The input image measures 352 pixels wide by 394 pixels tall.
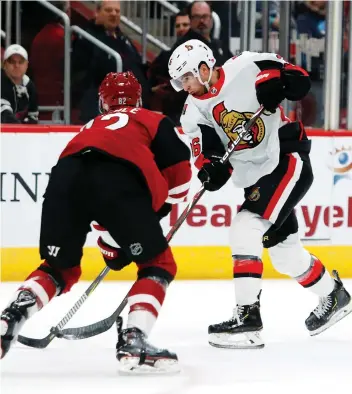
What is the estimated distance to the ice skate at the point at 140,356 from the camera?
9.51 ft

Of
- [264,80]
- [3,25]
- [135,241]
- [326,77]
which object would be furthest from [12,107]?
[135,241]

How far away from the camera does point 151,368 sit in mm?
2959

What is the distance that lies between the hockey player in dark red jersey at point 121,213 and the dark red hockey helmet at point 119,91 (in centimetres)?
8

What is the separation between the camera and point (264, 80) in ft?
11.3

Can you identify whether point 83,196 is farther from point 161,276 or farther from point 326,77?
point 326,77

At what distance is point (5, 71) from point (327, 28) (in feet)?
5.04

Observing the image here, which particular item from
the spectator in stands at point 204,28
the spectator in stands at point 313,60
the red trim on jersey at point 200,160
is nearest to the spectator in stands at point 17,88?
the spectator in stands at point 204,28

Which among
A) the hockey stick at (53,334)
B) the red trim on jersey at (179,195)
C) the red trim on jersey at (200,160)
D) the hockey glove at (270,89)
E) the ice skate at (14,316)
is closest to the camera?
the ice skate at (14,316)

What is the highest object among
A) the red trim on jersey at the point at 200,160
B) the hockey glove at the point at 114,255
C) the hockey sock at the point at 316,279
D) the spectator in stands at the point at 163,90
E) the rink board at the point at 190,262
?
the spectator in stands at the point at 163,90

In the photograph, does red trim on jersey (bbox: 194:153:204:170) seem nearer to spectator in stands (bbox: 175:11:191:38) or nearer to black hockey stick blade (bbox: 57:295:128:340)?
Answer: black hockey stick blade (bbox: 57:295:128:340)

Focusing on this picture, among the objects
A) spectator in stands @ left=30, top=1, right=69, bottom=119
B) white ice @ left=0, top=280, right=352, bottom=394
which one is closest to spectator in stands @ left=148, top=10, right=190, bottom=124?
spectator in stands @ left=30, top=1, right=69, bottom=119

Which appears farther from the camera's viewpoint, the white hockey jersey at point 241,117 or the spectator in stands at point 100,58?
the spectator in stands at point 100,58

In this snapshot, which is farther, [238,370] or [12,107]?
[12,107]

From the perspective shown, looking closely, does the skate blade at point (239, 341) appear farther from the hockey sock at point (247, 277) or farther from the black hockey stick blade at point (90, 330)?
the black hockey stick blade at point (90, 330)
